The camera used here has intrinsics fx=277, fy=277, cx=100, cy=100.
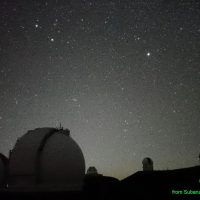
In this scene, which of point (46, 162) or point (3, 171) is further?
point (3, 171)

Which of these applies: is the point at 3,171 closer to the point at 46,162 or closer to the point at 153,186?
the point at 46,162

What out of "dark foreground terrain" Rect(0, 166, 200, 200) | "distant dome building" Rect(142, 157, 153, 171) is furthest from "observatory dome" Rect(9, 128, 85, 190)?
"distant dome building" Rect(142, 157, 153, 171)

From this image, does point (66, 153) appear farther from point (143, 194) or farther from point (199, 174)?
point (199, 174)

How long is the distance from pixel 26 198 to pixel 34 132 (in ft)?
10.1

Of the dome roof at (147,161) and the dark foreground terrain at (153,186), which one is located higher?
the dome roof at (147,161)

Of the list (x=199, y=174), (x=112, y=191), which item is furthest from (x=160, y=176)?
(x=112, y=191)

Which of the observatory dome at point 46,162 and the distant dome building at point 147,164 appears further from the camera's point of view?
the distant dome building at point 147,164

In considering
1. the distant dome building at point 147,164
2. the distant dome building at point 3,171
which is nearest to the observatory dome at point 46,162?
the distant dome building at point 3,171

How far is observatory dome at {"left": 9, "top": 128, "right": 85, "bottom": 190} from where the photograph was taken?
12.0m

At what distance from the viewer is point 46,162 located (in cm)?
1209

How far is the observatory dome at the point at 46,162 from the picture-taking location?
1198 centimetres

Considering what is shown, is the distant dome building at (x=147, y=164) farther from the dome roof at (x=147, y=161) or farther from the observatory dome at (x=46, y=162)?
the observatory dome at (x=46, y=162)

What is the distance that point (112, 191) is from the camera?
18609mm

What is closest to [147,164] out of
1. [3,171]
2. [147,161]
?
[147,161]
